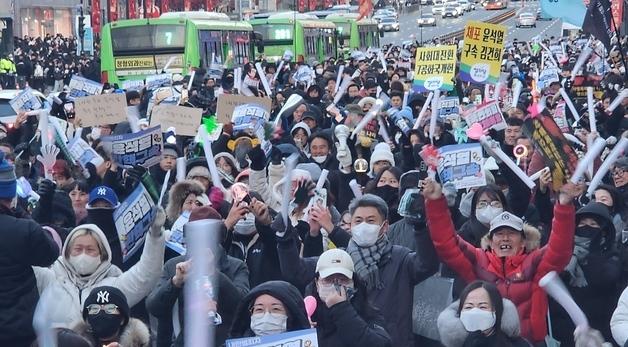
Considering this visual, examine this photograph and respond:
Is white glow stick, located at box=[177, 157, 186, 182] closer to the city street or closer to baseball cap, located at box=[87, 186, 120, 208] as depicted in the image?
baseball cap, located at box=[87, 186, 120, 208]

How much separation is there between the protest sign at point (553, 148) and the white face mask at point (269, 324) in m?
2.21

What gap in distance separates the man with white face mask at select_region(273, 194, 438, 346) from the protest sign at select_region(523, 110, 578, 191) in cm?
83

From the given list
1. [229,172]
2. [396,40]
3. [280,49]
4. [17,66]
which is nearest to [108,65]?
[17,66]

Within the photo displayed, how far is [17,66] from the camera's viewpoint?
3438cm

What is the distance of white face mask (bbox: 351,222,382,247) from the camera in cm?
652

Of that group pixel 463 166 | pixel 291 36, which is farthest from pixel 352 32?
pixel 463 166

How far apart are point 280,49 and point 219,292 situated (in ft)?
107

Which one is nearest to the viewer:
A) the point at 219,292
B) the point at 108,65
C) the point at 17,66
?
the point at 219,292

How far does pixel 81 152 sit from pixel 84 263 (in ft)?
12.8

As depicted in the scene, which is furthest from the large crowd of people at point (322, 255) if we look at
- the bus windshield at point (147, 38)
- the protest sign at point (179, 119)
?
the bus windshield at point (147, 38)

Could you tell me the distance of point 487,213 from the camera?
7.39 metres

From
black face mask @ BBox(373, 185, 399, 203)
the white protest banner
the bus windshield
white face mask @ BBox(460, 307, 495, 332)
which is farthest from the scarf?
the bus windshield

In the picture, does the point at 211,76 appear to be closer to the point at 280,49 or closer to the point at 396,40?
the point at 280,49

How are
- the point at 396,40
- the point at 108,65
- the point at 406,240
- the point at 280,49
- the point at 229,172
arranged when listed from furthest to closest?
the point at 396,40 < the point at 280,49 < the point at 108,65 < the point at 229,172 < the point at 406,240
